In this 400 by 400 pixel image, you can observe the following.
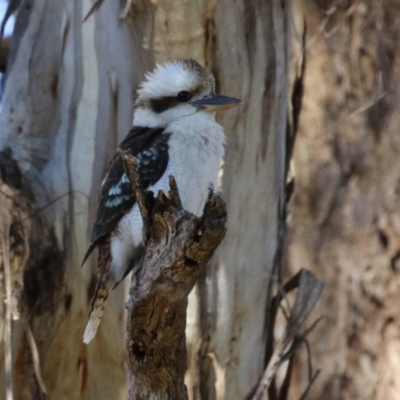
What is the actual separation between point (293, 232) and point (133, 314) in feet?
6.55

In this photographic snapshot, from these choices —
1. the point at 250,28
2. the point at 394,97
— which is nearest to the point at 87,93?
the point at 250,28

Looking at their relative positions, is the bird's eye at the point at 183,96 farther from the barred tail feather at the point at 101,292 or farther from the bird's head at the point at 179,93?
the barred tail feather at the point at 101,292

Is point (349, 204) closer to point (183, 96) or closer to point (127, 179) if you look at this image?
point (183, 96)

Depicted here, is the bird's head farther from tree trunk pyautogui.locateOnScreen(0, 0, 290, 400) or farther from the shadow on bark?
the shadow on bark

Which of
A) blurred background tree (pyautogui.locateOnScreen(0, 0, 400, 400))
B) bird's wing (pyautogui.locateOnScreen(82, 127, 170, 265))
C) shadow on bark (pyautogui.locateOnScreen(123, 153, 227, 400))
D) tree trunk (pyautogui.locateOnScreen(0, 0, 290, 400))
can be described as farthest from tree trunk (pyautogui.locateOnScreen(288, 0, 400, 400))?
shadow on bark (pyautogui.locateOnScreen(123, 153, 227, 400))

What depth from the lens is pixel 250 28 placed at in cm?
345

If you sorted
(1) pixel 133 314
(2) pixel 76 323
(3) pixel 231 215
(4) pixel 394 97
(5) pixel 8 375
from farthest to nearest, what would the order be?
(4) pixel 394 97
(3) pixel 231 215
(2) pixel 76 323
(5) pixel 8 375
(1) pixel 133 314

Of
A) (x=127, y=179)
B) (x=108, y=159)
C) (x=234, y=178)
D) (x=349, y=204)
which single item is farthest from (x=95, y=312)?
(x=349, y=204)

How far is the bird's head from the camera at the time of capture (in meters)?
2.71

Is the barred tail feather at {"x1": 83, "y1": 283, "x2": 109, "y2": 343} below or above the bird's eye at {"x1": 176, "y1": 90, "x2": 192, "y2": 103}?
below

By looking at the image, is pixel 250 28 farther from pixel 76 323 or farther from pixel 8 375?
pixel 8 375

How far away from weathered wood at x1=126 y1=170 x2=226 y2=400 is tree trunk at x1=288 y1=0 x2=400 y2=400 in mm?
1895

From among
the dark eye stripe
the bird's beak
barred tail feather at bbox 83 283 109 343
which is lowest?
barred tail feather at bbox 83 283 109 343

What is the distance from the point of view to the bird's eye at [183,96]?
2.75 m
